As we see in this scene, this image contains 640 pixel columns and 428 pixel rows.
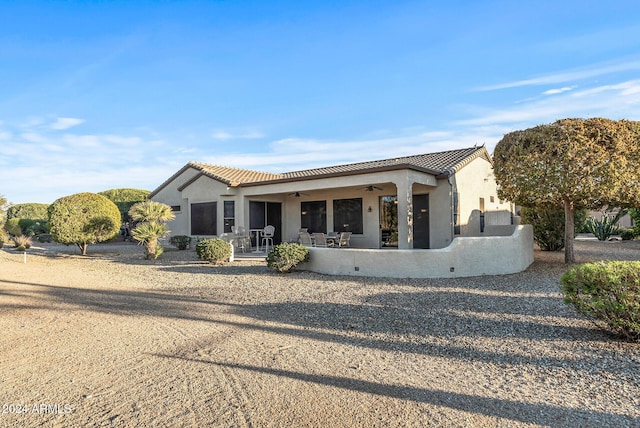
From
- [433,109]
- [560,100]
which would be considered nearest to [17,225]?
[433,109]

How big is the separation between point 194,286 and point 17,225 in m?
27.1

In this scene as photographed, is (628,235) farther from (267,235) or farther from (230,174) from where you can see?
(230,174)

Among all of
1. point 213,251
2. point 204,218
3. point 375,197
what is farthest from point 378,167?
point 204,218

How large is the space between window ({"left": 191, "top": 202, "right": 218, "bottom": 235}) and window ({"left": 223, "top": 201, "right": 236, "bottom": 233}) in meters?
0.61

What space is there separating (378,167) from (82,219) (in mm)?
13270

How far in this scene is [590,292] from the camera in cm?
495

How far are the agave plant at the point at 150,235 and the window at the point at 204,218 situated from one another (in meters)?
3.20

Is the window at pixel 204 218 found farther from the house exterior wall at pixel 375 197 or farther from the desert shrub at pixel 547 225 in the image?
the desert shrub at pixel 547 225

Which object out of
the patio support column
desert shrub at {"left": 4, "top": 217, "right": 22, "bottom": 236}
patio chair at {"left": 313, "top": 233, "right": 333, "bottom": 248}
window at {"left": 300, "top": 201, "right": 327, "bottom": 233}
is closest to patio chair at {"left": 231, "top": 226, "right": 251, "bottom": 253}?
window at {"left": 300, "top": 201, "right": 327, "bottom": 233}

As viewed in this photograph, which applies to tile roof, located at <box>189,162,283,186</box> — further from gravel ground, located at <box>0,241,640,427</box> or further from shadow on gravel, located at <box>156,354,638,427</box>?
shadow on gravel, located at <box>156,354,638,427</box>

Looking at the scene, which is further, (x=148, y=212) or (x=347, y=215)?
(x=347, y=215)

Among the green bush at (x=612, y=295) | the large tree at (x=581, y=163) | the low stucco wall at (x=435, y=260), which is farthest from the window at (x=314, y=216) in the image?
the green bush at (x=612, y=295)

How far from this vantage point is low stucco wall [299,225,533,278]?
32.5 ft

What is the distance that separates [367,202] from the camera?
639 inches
